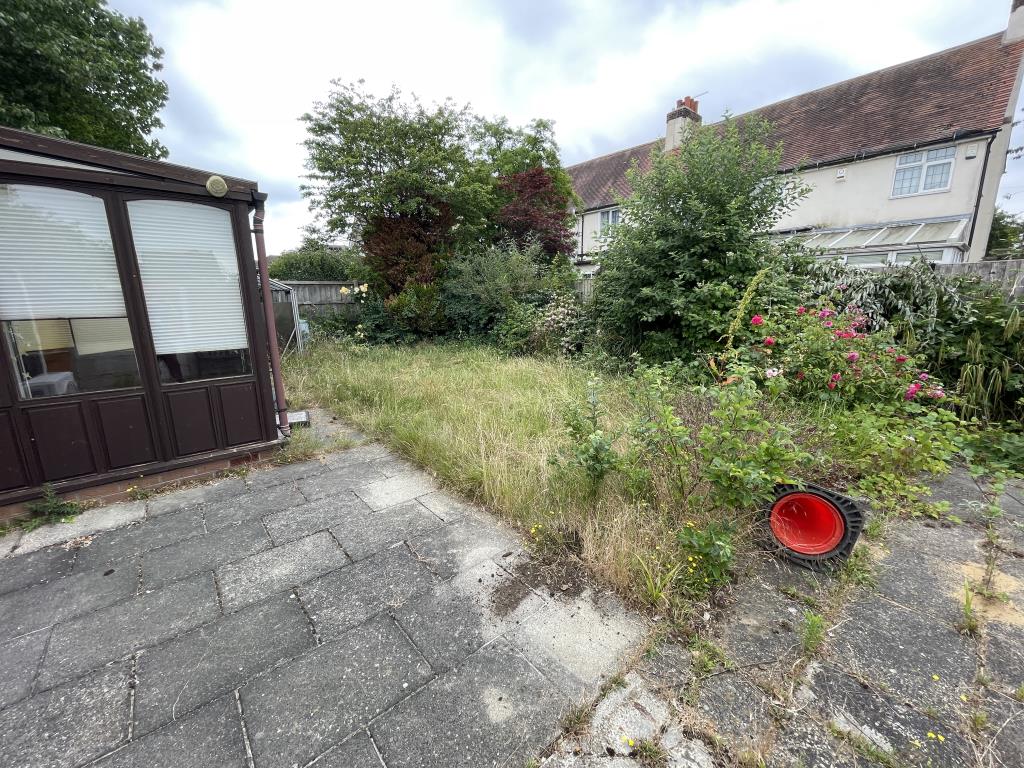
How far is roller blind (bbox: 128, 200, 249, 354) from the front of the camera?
2928 mm

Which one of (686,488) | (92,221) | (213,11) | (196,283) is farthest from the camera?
(213,11)

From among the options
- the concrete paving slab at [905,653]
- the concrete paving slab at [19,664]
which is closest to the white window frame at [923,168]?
the concrete paving slab at [905,653]

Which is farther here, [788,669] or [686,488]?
[686,488]

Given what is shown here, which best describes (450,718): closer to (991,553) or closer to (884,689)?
(884,689)

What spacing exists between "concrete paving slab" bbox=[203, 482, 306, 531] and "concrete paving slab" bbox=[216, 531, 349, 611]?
513mm

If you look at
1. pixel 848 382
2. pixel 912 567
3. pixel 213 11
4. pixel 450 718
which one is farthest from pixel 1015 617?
pixel 213 11

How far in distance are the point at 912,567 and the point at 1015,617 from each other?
0.35 m

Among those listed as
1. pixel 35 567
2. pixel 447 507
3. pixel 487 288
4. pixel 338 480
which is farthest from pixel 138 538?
pixel 487 288

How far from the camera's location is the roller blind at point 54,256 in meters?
2.56

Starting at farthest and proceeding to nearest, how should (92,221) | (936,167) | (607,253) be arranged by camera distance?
(936,167) → (607,253) → (92,221)

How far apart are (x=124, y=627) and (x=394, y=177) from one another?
8841 millimetres

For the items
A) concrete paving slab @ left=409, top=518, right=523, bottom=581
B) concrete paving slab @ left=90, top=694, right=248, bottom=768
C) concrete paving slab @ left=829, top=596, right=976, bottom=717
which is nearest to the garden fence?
concrete paving slab @ left=409, top=518, right=523, bottom=581

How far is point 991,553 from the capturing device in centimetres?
211

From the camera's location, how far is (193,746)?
1.30m
